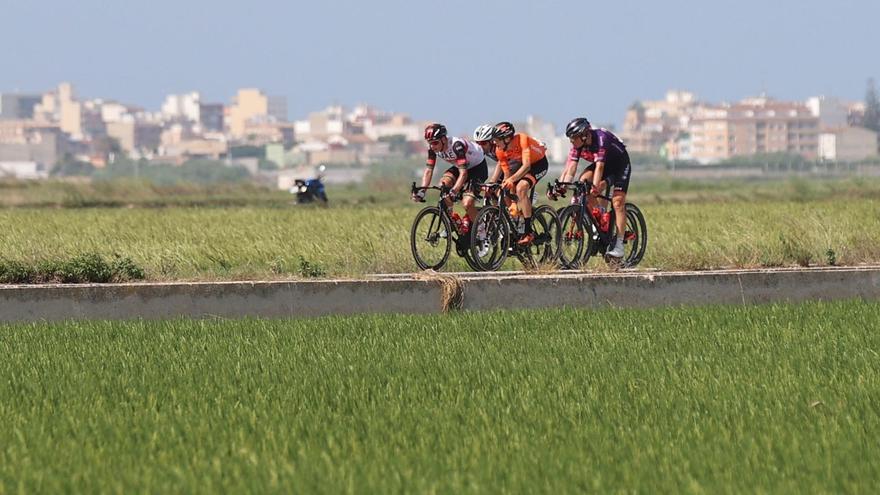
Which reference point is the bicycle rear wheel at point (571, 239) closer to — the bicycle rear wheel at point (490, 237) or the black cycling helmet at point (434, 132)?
the bicycle rear wheel at point (490, 237)

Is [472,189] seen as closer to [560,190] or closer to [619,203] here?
[560,190]

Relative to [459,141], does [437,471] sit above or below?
below

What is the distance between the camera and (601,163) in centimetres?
1683

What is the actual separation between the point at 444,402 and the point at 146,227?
2010 cm

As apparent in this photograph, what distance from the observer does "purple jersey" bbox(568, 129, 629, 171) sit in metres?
16.8

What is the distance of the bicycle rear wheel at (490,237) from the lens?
55.4ft

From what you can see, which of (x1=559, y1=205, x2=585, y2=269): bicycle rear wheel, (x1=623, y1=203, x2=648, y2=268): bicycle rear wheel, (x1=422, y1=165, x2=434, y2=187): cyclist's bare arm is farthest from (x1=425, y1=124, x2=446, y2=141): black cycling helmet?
(x1=623, y1=203, x2=648, y2=268): bicycle rear wheel

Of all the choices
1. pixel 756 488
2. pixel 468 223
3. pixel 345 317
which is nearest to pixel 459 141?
pixel 468 223

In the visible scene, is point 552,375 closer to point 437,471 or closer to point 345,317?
point 437,471

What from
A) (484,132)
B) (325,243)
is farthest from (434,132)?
(325,243)

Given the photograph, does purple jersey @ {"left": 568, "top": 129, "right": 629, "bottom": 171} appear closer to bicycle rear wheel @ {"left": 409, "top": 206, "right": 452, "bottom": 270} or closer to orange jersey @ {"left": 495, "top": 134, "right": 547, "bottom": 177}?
orange jersey @ {"left": 495, "top": 134, "right": 547, "bottom": 177}

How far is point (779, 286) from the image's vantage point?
15406mm

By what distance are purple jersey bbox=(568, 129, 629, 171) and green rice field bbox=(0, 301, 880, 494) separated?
3610 mm

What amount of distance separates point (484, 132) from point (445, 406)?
26.1ft
